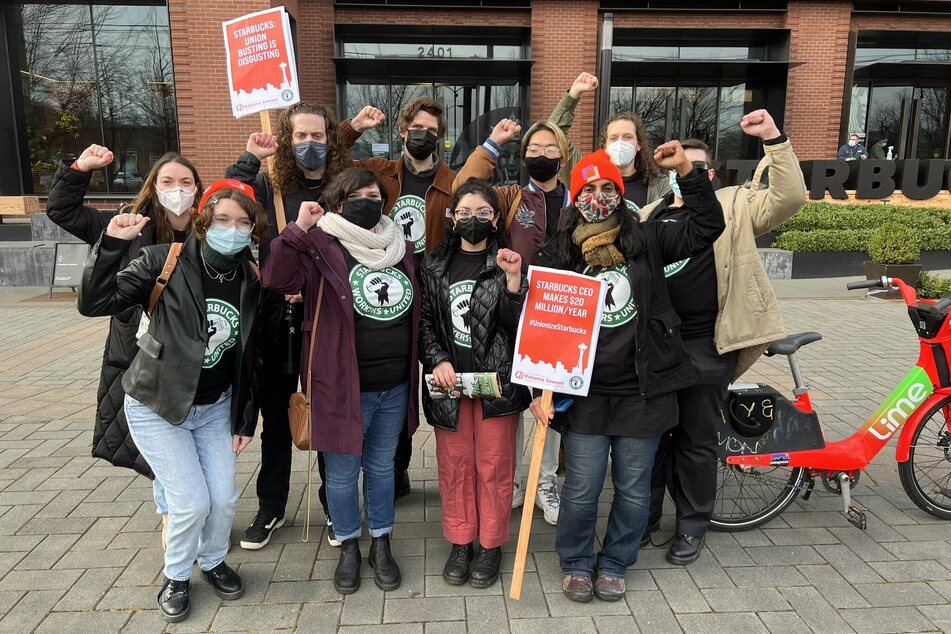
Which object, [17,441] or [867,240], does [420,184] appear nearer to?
[17,441]

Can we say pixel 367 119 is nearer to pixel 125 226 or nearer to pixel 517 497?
pixel 125 226

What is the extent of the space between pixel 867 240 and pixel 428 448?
1120 centimetres

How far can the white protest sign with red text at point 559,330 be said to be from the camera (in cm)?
279

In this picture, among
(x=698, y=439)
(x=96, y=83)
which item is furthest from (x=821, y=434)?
(x=96, y=83)

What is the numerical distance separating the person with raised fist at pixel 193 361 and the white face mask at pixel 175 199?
124 millimetres

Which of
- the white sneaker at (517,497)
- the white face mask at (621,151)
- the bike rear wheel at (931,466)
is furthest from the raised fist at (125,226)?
the bike rear wheel at (931,466)

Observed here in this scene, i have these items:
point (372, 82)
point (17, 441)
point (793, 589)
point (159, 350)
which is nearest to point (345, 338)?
point (159, 350)

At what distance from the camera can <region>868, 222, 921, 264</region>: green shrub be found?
10742mm

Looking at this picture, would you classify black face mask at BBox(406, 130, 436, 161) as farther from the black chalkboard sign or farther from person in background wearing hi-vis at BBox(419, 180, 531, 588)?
the black chalkboard sign

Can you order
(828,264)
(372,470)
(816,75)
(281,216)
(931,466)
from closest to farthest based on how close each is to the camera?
(372,470)
(281,216)
(931,466)
(828,264)
(816,75)

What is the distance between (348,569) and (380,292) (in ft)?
4.44

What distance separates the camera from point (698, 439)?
10.7ft

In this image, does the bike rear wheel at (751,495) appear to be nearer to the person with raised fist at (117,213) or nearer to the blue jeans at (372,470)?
the blue jeans at (372,470)

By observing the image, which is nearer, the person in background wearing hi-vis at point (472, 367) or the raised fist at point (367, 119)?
the person in background wearing hi-vis at point (472, 367)
